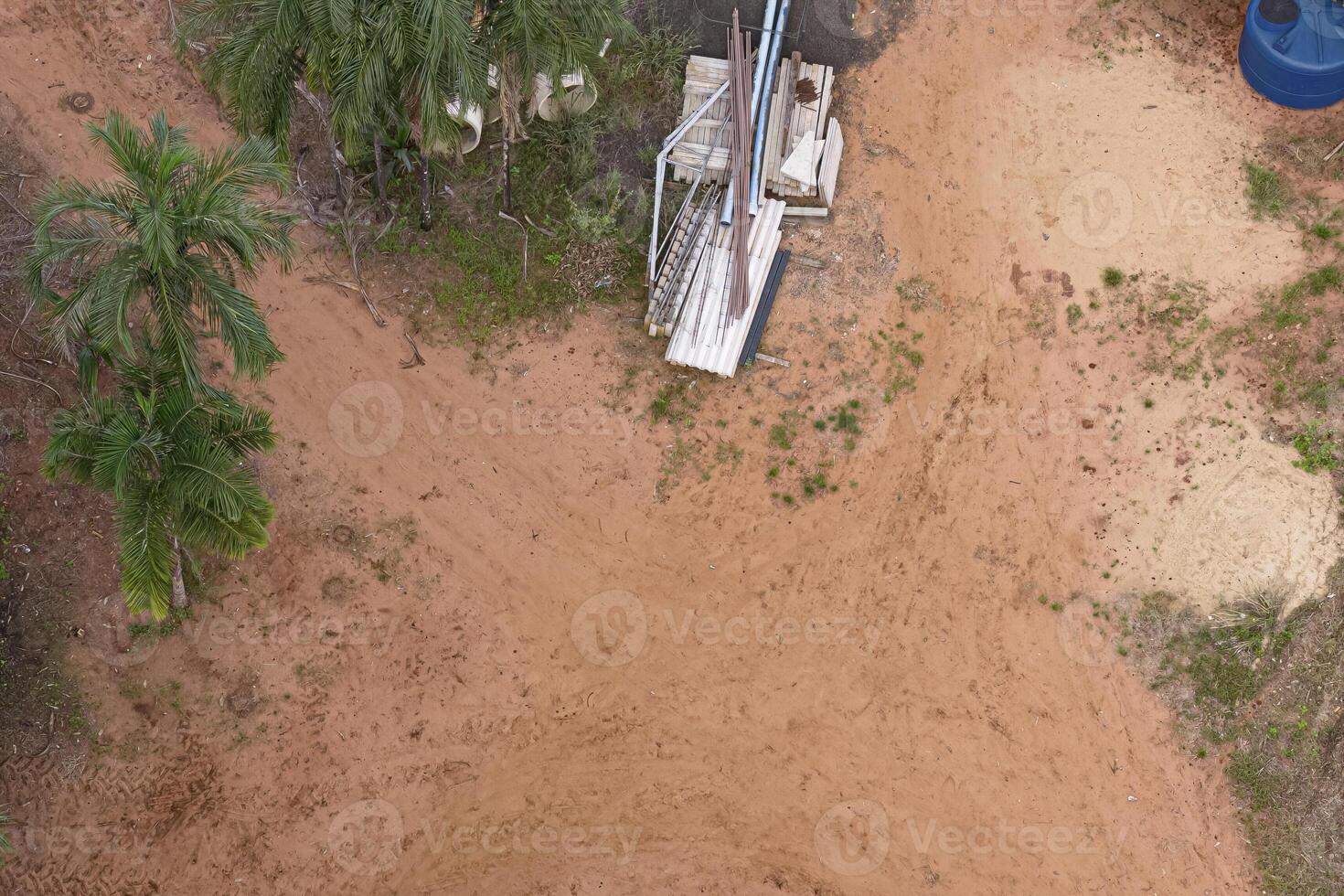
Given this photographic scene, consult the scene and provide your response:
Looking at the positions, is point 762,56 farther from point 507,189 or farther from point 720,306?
point 507,189

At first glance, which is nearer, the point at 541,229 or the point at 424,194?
the point at 424,194

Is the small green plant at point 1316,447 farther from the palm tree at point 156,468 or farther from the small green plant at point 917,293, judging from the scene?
the palm tree at point 156,468

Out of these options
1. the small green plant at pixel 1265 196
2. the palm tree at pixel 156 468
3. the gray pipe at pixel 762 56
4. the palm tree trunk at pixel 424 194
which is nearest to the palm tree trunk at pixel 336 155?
the palm tree trunk at pixel 424 194

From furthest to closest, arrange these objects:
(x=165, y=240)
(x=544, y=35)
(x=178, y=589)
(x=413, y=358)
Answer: (x=413, y=358), (x=178, y=589), (x=544, y=35), (x=165, y=240)

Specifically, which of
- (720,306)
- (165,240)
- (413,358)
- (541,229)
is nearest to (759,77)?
(720,306)

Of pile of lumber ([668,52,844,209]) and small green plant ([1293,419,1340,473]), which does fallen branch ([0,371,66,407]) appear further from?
small green plant ([1293,419,1340,473])

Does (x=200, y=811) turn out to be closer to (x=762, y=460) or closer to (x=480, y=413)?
(x=480, y=413)

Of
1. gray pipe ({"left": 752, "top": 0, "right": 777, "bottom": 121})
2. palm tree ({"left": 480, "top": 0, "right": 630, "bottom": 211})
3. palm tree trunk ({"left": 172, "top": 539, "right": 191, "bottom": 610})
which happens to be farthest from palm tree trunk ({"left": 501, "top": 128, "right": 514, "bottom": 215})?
palm tree trunk ({"left": 172, "top": 539, "right": 191, "bottom": 610})
